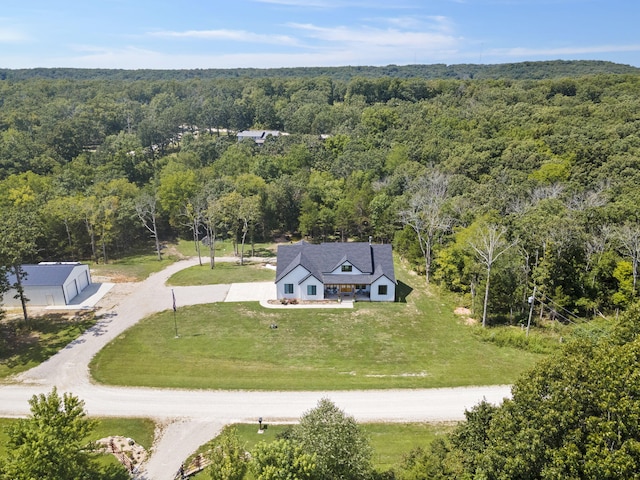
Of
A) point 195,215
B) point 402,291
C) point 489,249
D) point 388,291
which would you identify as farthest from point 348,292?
point 195,215

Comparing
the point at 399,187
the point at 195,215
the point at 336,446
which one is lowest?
the point at 195,215

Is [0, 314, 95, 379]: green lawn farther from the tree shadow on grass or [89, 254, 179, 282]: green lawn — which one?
the tree shadow on grass

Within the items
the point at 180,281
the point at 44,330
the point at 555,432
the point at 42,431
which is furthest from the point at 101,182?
the point at 555,432

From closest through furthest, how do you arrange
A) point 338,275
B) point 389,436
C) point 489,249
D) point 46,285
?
1. point 389,436
2. point 489,249
3. point 46,285
4. point 338,275

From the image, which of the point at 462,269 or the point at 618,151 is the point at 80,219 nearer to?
the point at 462,269

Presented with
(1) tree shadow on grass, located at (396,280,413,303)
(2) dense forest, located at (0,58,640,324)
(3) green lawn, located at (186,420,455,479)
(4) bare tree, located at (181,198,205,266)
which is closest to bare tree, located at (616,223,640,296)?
(2) dense forest, located at (0,58,640,324)

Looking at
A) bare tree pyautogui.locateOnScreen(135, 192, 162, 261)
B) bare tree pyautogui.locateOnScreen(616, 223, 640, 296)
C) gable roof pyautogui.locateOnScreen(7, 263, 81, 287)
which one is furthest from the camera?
bare tree pyautogui.locateOnScreen(135, 192, 162, 261)

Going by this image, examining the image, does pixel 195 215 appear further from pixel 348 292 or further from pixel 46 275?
pixel 348 292
